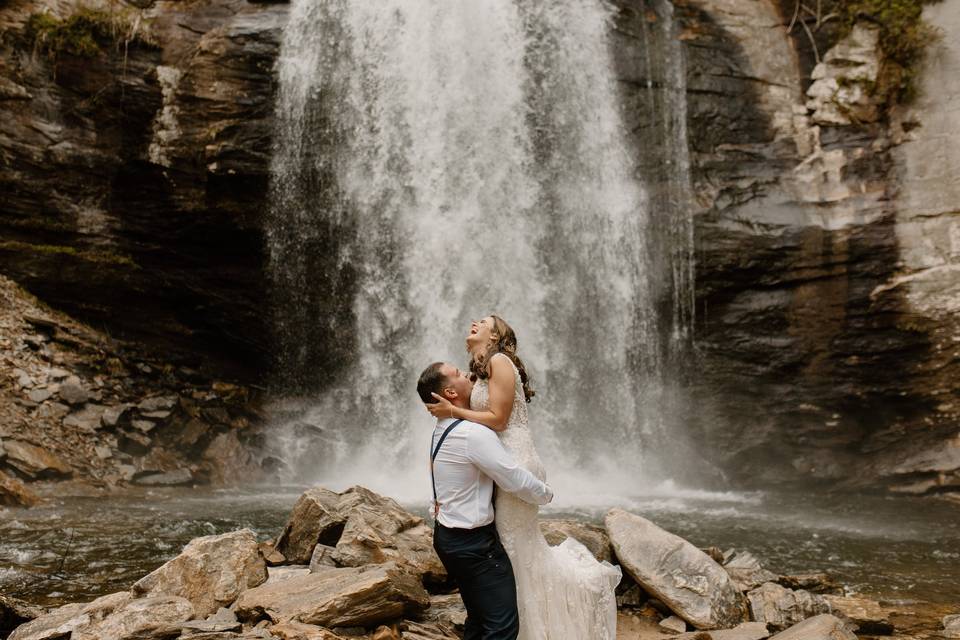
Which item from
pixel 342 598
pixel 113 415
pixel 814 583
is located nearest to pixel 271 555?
pixel 342 598

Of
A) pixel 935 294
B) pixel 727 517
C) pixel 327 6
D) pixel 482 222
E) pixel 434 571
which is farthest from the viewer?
pixel 327 6

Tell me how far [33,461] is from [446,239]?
275 inches

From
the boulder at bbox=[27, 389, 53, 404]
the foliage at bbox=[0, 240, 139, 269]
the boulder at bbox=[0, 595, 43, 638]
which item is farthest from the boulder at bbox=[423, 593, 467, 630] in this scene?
the foliage at bbox=[0, 240, 139, 269]

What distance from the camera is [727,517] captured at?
1025cm

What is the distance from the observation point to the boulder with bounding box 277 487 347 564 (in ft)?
17.9

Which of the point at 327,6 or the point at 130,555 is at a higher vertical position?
the point at 327,6

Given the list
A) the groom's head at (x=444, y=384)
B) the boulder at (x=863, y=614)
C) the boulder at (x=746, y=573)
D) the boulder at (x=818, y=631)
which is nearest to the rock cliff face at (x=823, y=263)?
the boulder at (x=746, y=573)

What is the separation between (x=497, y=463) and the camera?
3596 millimetres

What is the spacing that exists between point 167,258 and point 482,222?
5489mm

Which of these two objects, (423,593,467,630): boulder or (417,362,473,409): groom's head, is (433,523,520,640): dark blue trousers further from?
(423,593,467,630): boulder

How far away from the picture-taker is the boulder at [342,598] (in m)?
4.25

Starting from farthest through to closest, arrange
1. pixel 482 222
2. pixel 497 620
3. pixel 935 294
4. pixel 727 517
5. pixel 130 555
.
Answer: pixel 482 222 < pixel 935 294 < pixel 727 517 < pixel 130 555 < pixel 497 620

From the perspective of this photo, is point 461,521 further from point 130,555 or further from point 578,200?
point 578,200

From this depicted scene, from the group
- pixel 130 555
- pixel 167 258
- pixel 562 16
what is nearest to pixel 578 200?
pixel 562 16
